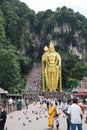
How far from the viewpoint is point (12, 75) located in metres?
51.4

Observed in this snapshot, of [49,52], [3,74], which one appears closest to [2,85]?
[3,74]

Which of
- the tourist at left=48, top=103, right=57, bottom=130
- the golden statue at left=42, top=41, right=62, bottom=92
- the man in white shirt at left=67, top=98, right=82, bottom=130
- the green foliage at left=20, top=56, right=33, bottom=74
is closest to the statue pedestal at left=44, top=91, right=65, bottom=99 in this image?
the golden statue at left=42, top=41, right=62, bottom=92

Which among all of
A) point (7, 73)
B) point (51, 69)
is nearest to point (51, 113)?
point (7, 73)

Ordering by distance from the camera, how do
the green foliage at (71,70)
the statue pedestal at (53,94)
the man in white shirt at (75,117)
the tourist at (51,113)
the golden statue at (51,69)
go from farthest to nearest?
the green foliage at (71,70), the golden statue at (51,69), the statue pedestal at (53,94), the tourist at (51,113), the man in white shirt at (75,117)

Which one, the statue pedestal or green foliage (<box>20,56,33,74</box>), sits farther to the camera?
green foliage (<box>20,56,33,74</box>)

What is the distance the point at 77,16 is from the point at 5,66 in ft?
185

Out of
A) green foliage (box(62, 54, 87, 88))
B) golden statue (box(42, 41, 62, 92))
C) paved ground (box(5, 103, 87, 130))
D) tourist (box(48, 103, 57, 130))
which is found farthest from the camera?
green foliage (box(62, 54, 87, 88))

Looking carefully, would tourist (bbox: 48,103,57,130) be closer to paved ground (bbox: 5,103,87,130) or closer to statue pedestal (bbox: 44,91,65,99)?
paved ground (bbox: 5,103,87,130)

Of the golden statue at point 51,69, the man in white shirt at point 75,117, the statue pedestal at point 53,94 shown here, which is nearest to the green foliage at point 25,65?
the golden statue at point 51,69

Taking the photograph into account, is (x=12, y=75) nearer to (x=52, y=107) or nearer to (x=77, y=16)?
(x=52, y=107)

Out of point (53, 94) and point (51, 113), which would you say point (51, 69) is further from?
point (51, 113)

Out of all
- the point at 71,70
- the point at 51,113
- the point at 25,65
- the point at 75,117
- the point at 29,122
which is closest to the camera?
the point at 75,117

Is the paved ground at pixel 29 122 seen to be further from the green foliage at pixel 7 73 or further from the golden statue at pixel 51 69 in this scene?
the golden statue at pixel 51 69

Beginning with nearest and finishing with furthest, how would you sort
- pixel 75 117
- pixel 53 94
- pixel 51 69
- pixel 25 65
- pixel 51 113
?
pixel 75 117 → pixel 51 113 → pixel 53 94 → pixel 51 69 → pixel 25 65
